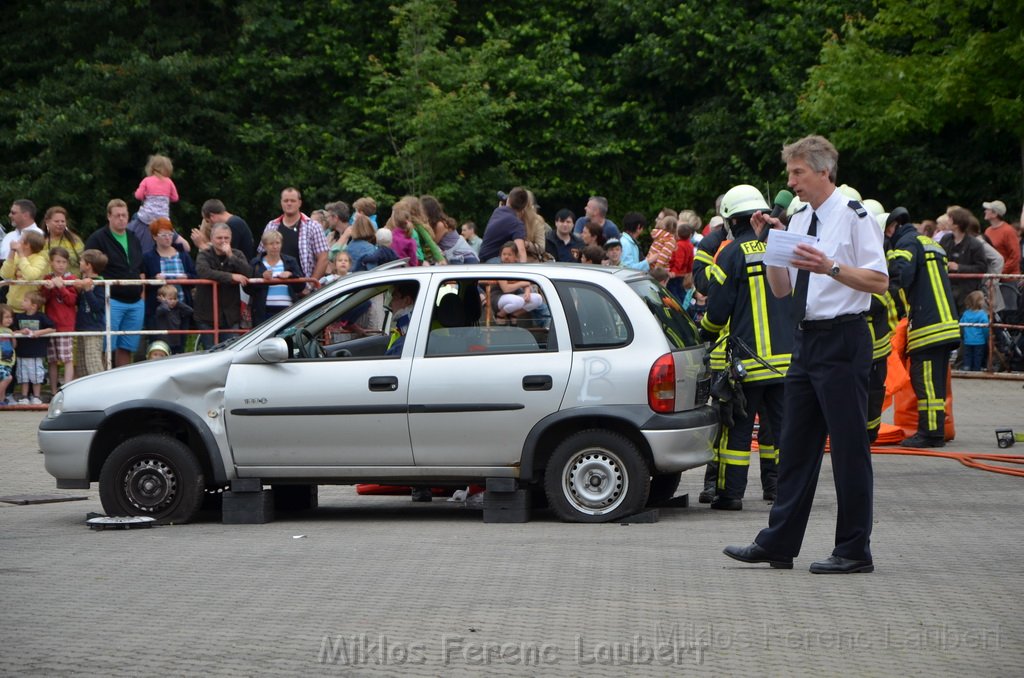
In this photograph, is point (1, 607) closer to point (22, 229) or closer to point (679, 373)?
point (679, 373)

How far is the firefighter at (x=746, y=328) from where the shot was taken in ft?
33.9

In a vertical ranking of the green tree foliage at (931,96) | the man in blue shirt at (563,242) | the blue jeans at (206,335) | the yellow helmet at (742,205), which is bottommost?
the blue jeans at (206,335)

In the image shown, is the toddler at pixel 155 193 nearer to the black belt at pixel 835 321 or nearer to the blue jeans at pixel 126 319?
the blue jeans at pixel 126 319

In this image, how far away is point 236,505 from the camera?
33.7ft

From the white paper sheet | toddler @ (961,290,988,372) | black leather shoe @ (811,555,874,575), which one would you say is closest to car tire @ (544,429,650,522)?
black leather shoe @ (811,555,874,575)

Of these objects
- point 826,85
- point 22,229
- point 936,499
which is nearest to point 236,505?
point 936,499

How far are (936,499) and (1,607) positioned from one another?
254 inches

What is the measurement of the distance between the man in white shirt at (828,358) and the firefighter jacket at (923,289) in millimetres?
6480

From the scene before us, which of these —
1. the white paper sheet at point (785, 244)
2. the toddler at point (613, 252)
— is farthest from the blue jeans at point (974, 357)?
the white paper sheet at point (785, 244)

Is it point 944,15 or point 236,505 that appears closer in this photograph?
point 236,505

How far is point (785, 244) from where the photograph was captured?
7.09 metres

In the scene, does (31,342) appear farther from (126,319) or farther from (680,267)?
(680,267)

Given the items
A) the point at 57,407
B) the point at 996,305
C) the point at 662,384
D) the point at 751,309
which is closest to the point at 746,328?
the point at 751,309

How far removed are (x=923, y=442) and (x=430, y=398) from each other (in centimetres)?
581
